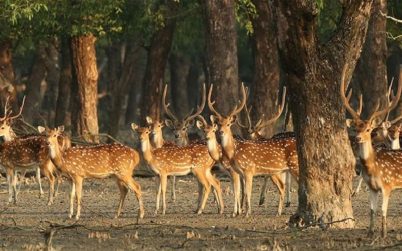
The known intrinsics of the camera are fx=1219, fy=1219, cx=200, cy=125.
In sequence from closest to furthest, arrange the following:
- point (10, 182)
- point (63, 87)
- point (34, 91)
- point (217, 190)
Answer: point (217, 190), point (10, 182), point (63, 87), point (34, 91)

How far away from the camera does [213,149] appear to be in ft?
56.4

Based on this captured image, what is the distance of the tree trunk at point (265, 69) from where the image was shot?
24.5 metres

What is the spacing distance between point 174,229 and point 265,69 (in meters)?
11.2

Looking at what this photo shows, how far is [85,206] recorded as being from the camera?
18.3 metres

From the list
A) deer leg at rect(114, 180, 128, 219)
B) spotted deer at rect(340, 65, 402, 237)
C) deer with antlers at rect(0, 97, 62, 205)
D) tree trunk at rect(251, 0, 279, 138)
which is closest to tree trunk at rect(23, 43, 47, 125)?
tree trunk at rect(251, 0, 279, 138)

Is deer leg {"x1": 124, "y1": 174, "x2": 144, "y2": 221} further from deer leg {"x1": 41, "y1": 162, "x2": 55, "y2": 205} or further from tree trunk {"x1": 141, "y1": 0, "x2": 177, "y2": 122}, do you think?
tree trunk {"x1": 141, "y1": 0, "x2": 177, "y2": 122}

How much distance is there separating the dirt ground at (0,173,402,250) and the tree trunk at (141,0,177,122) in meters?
9.95

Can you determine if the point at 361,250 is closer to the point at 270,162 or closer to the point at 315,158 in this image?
the point at 315,158

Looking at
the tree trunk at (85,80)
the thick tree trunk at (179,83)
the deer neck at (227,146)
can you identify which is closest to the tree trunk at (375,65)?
the tree trunk at (85,80)

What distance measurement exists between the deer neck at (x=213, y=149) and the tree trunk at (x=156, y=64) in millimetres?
11599

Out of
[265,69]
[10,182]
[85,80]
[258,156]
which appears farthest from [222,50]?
[258,156]

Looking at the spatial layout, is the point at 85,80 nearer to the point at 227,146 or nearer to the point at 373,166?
the point at 227,146

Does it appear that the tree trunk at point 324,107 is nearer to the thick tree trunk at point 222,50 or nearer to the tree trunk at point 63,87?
the thick tree trunk at point 222,50

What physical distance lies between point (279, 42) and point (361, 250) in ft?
9.37
